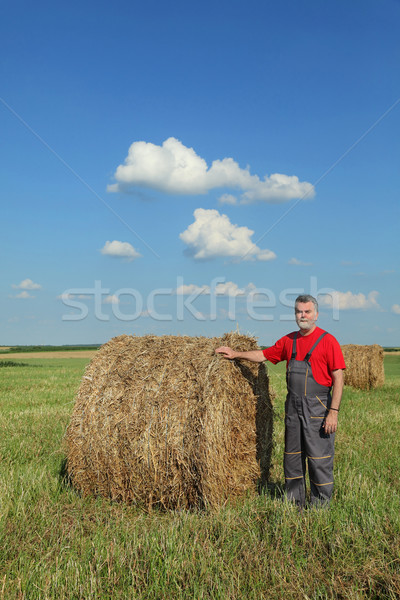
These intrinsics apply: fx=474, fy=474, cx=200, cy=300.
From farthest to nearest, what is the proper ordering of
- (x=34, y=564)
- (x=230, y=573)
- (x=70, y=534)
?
(x=70, y=534) → (x=34, y=564) → (x=230, y=573)

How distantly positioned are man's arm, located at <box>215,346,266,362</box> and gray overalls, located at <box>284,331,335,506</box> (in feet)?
1.69

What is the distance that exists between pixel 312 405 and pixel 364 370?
17.1 meters

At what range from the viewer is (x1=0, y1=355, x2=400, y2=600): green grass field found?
4.07 meters

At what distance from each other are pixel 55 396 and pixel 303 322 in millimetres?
12558

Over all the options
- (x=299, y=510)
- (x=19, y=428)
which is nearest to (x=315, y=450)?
(x=299, y=510)

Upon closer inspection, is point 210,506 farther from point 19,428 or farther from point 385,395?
point 385,395

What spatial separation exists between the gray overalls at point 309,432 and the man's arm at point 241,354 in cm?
52

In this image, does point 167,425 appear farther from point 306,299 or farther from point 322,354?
point 306,299

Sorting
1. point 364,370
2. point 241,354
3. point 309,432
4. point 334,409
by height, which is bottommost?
point 364,370

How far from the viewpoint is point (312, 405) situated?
19.1 feet

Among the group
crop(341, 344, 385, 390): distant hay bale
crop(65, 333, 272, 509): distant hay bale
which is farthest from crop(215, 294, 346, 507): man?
crop(341, 344, 385, 390): distant hay bale

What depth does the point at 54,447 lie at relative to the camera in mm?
8758

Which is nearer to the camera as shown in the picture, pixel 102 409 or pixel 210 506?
pixel 210 506

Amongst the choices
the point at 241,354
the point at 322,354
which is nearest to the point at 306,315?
the point at 322,354
